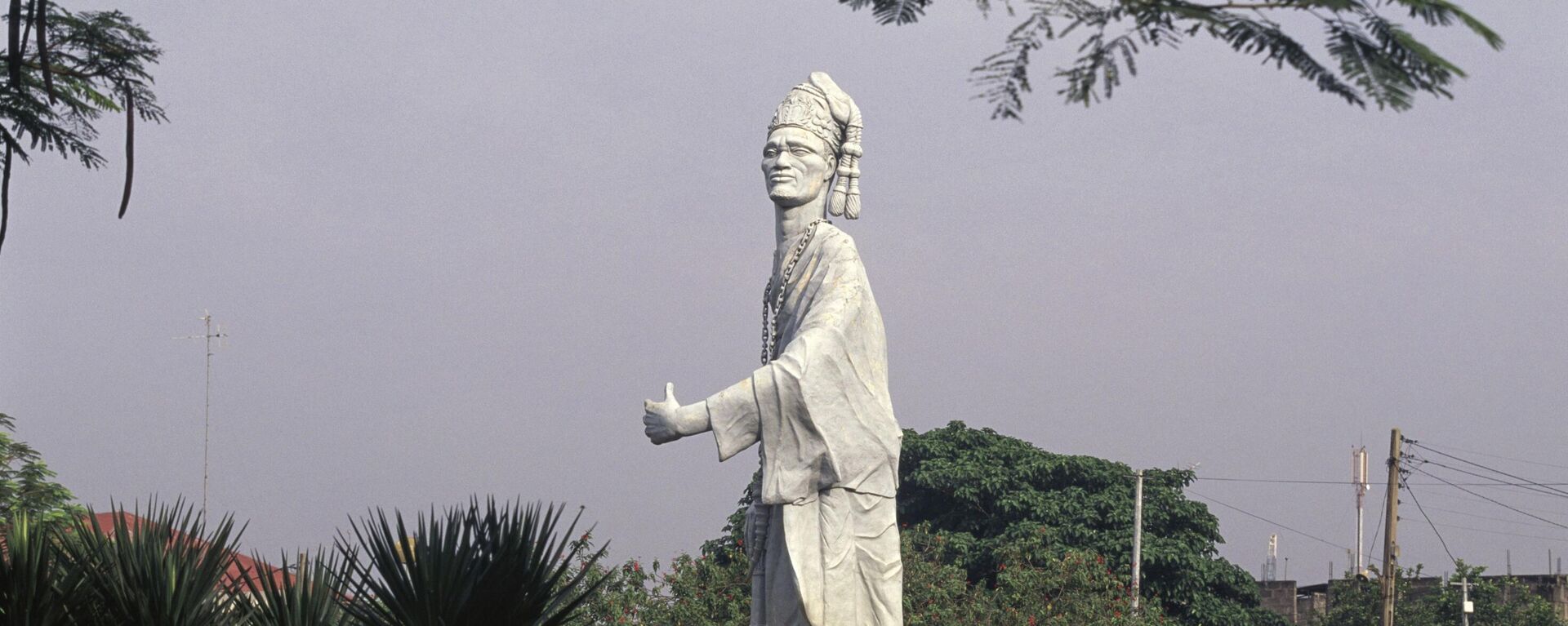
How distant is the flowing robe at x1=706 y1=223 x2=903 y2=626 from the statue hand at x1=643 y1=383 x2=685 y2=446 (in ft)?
0.53

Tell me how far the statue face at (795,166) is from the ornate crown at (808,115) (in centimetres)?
4

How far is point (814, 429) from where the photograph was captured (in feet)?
25.4

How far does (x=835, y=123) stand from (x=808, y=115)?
16 centimetres

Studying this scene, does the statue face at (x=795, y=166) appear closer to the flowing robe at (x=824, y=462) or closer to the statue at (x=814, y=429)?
the statue at (x=814, y=429)

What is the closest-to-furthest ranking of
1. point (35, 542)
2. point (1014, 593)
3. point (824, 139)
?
point (35, 542)
point (824, 139)
point (1014, 593)

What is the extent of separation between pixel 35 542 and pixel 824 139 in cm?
371

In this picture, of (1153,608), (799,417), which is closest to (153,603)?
(799,417)

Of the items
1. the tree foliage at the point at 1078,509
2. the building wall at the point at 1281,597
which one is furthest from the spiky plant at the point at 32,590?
the building wall at the point at 1281,597

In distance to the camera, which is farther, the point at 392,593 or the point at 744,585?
the point at 744,585

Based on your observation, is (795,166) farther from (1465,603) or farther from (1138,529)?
(1465,603)

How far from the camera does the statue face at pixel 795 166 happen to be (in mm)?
8227

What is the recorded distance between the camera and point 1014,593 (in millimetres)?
18844

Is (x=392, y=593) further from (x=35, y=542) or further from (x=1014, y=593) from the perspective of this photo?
(x=1014, y=593)

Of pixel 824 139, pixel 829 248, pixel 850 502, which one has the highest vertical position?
pixel 824 139
